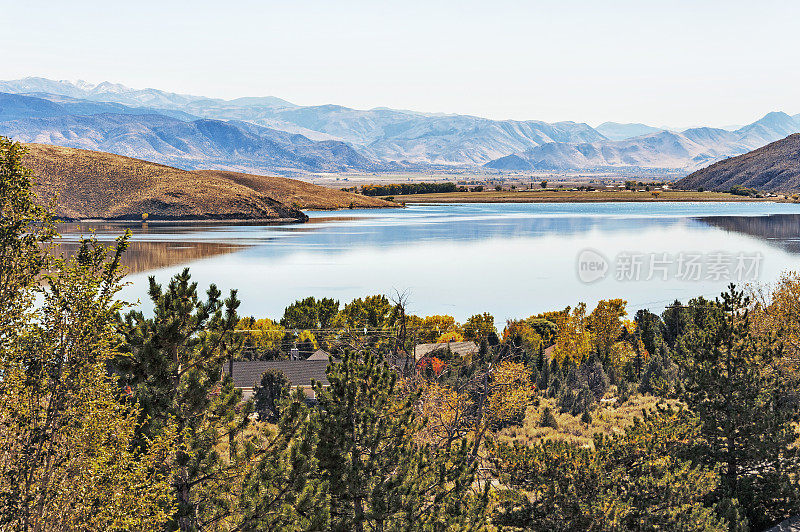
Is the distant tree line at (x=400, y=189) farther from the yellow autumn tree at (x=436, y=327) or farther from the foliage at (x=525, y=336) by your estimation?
the foliage at (x=525, y=336)

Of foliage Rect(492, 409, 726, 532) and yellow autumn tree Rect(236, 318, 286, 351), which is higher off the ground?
foliage Rect(492, 409, 726, 532)

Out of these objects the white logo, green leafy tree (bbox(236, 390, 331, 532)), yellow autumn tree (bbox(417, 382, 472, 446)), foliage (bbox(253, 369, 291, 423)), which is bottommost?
foliage (bbox(253, 369, 291, 423))

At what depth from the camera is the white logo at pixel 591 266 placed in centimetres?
6103

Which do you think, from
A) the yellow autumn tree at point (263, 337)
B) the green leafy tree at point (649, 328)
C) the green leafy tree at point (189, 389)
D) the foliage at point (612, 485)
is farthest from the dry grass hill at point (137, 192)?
the foliage at point (612, 485)

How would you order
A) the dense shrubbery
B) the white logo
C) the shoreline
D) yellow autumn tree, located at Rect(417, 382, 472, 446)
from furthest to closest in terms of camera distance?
the shoreline → the white logo → yellow autumn tree, located at Rect(417, 382, 472, 446) → the dense shrubbery

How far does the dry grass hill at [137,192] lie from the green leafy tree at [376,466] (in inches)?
4007

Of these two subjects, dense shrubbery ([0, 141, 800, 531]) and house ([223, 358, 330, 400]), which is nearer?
dense shrubbery ([0, 141, 800, 531])

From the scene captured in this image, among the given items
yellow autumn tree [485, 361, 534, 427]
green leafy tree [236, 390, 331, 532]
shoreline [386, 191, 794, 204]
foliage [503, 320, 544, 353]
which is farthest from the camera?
shoreline [386, 191, 794, 204]

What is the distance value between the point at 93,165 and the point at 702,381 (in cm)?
12339

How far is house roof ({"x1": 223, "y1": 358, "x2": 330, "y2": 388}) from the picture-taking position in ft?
113

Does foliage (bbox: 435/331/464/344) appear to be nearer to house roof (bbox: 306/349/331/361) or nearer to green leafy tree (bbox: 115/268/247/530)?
house roof (bbox: 306/349/331/361)

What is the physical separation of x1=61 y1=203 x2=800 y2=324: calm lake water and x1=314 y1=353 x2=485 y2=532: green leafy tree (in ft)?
112

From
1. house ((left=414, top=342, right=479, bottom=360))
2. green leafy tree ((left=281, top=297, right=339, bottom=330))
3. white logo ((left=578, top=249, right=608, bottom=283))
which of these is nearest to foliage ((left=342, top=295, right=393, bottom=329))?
green leafy tree ((left=281, top=297, right=339, bottom=330))

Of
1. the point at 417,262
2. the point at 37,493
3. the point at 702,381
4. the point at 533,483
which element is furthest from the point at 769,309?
the point at 417,262
